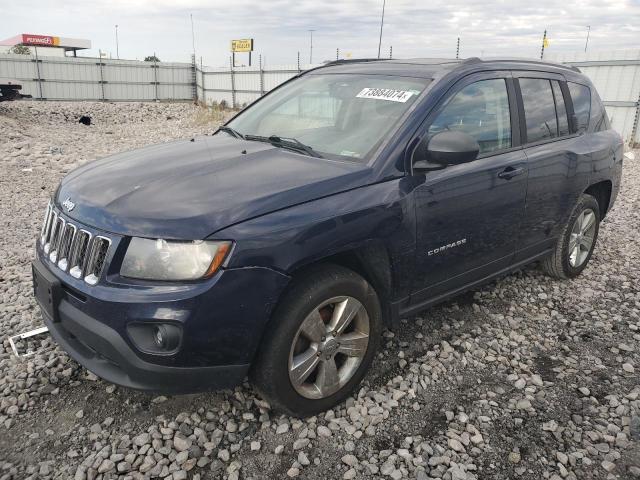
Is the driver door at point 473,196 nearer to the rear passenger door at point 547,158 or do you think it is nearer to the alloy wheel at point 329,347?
the rear passenger door at point 547,158

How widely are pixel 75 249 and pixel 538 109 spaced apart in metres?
3.36

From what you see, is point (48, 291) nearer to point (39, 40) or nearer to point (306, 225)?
point (306, 225)

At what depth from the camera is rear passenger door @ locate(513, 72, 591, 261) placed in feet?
12.1

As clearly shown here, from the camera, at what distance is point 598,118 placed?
455 cm

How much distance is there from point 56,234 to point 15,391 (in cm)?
101

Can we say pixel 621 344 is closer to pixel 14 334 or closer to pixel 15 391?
pixel 15 391

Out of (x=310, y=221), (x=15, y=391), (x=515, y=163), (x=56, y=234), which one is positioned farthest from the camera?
(x=515, y=163)

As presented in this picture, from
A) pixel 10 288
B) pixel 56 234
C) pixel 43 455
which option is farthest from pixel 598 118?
pixel 10 288

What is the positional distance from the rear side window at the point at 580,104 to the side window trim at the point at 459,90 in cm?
97

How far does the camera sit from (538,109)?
386 cm

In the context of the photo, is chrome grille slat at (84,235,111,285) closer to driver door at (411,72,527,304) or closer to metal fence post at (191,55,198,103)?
driver door at (411,72,527,304)

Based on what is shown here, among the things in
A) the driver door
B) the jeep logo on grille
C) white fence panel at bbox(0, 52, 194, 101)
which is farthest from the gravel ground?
white fence panel at bbox(0, 52, 194, 101)

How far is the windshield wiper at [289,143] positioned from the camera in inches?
118

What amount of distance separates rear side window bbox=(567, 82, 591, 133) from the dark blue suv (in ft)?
1.08
